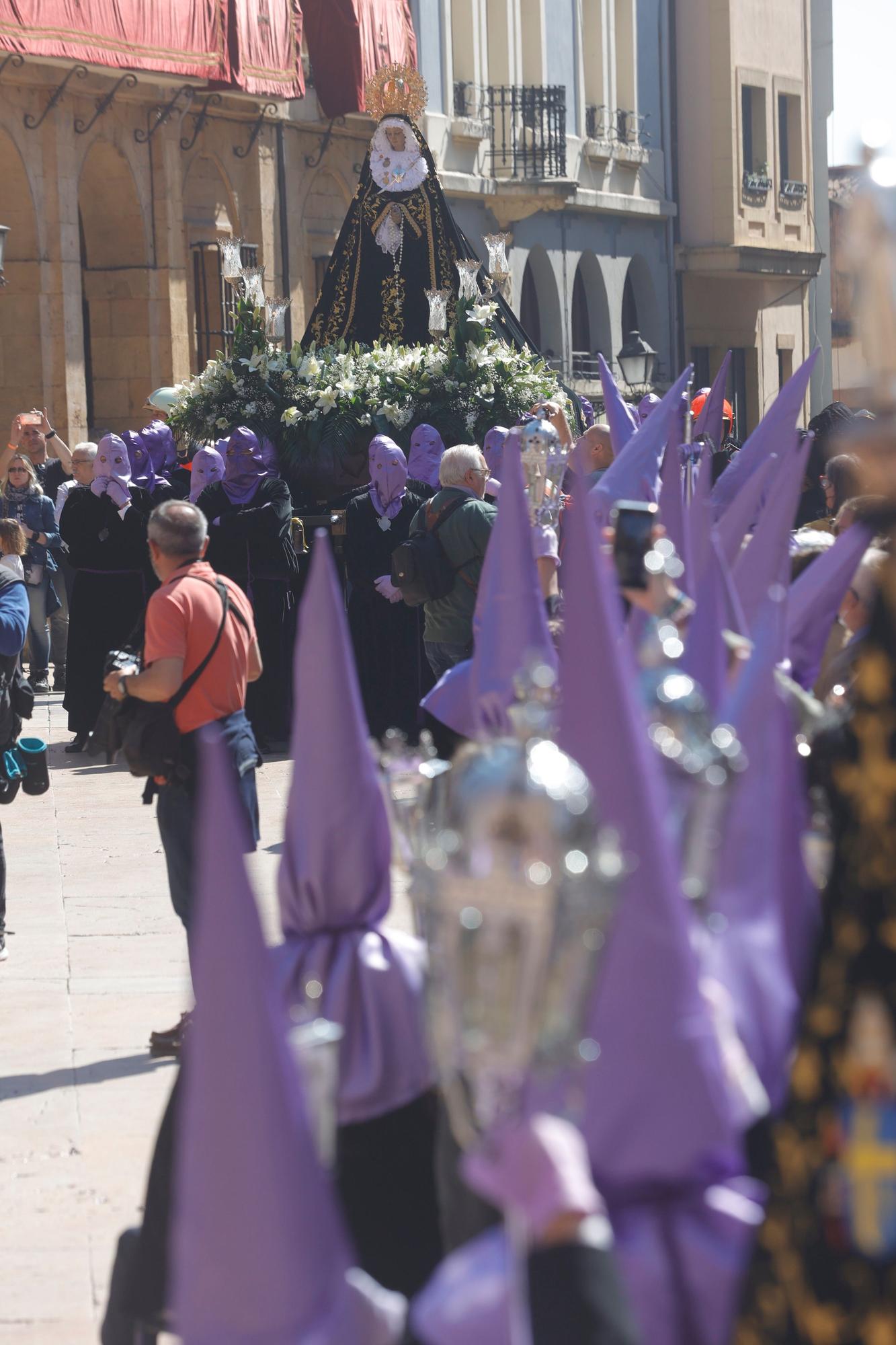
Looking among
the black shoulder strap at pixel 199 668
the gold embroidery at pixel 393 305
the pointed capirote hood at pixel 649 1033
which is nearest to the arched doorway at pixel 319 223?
the gold embroidery at pixel 393 305

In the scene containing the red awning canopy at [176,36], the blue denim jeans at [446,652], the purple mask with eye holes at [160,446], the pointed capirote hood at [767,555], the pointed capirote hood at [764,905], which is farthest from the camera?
the red awning canopy at [176,36]

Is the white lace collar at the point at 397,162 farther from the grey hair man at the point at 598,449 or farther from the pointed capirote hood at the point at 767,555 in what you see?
the pointed capirote hood at the point at 767,555

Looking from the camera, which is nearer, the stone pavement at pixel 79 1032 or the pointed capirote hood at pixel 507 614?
the pointed capirote hood at pixel 507 614

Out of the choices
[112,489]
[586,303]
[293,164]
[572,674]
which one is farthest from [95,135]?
[572,674]

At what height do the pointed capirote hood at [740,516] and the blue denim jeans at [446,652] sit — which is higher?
the pointed capirote hood at [740,516]

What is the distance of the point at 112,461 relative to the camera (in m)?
11.5

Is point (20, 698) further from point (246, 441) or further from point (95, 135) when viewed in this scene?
point (95, 135)

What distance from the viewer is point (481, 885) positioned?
5.71ft

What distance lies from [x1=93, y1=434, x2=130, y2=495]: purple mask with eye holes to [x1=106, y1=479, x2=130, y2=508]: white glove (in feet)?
0.07

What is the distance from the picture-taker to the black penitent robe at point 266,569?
1112 centimetres

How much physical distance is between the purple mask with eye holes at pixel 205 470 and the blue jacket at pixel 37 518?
2582mm

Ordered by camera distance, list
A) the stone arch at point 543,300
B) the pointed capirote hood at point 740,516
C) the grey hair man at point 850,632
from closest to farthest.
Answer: the grey hair man at point 850,632 < the pointed capirote hood at point 740,516 < the stone arch at point 543,300

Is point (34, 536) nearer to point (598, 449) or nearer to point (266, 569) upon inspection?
point (266, 569)

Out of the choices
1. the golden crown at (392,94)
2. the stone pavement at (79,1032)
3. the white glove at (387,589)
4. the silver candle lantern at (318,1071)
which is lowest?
the stone pavement at (79,1032)
